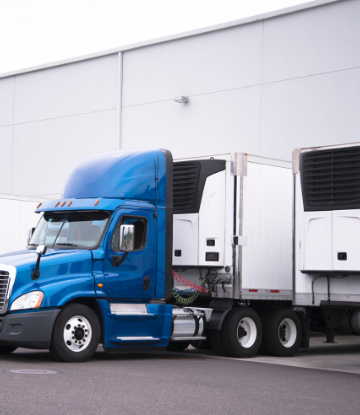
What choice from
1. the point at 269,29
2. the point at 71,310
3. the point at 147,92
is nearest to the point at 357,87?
the point at 269,29

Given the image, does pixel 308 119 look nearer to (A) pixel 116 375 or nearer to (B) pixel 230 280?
(B) pixel 230 280

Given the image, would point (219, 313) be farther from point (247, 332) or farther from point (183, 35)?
point (183, 35)

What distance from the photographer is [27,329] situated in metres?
11.4

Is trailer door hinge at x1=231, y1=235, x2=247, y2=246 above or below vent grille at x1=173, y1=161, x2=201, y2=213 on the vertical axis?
below

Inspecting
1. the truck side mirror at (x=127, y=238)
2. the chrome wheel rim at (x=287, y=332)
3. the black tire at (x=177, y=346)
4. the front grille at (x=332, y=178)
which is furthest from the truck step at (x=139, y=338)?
the front grille at (x=332, y=178)

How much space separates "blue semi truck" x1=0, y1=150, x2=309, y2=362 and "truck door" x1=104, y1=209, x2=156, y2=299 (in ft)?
0.06

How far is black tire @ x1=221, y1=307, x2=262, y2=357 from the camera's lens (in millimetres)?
14031

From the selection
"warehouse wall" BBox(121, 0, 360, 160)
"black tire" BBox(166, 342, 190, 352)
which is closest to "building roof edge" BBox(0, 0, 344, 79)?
"warehouse wall" BBox(121, 0, 360, 160)

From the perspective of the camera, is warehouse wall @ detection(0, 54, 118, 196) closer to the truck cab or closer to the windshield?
the truck cab

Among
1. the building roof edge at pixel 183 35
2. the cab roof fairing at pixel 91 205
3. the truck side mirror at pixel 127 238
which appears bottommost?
the truck side mirror at pixel 127 238

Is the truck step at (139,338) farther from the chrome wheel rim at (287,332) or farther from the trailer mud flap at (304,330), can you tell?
the trailer mud flap at (304,330)

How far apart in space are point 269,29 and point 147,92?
19.1 ft

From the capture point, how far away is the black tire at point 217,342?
14109mm

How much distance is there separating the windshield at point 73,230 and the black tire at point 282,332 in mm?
4433
